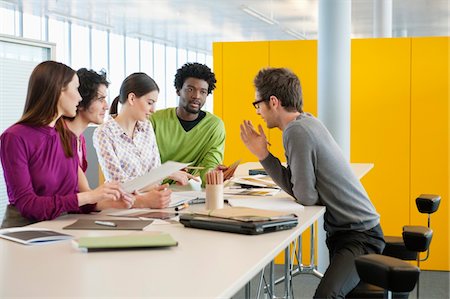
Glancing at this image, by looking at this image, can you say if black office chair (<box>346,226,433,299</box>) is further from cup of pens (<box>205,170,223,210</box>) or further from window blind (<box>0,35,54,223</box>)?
→ window blind (<box>0,35,54,223</box>)

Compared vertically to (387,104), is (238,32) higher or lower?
higher

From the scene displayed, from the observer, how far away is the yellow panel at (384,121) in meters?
5.73

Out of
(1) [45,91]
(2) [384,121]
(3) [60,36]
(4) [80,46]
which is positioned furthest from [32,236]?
(4) [80,46]

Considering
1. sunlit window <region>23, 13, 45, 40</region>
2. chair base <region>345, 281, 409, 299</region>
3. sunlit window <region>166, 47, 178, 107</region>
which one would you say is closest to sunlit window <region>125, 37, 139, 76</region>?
sunlit window <region>166, 47, 178, 107</region>

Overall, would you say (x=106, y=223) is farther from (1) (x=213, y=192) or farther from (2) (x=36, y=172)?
(1) (x=213, y=192)

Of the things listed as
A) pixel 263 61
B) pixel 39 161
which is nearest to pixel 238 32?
pixel 263 61

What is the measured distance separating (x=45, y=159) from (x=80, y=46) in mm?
12300

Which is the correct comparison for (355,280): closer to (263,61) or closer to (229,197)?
(229,197)

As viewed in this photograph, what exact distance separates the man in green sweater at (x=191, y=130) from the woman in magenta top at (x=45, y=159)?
129 cm

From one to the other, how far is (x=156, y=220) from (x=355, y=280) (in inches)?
33.0

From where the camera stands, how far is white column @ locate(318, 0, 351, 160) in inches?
209

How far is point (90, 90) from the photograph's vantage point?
349 centimetres

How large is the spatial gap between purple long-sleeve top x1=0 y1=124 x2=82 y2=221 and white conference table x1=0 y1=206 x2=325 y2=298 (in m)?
0.34

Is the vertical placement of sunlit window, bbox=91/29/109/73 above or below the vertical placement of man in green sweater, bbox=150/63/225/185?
above
